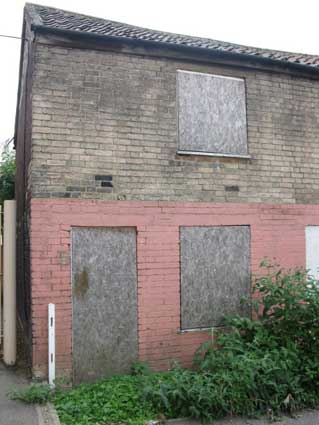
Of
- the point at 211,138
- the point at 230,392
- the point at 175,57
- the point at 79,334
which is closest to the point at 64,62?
the point at 175,57

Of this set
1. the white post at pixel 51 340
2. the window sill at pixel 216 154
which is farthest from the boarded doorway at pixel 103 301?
the window sill at pixel 216 154

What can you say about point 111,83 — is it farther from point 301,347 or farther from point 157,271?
point 301,347

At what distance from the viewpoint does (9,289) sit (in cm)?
711

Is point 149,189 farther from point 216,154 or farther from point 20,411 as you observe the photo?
point 20,411

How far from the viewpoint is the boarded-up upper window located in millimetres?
7336

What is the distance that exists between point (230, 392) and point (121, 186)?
327 centimetres

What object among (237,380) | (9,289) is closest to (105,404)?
(237,380)

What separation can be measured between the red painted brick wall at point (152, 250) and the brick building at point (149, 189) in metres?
0.02

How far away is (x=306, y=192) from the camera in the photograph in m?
8.18

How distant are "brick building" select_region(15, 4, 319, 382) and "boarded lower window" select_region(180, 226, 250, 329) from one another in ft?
0.06

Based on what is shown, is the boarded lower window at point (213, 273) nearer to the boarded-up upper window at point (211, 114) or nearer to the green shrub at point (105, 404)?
the boarded-up upper window at point (211, 114)

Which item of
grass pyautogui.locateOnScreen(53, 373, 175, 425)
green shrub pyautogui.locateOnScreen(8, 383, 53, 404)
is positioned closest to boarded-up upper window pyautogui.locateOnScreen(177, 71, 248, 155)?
grass pyautogui.locateOnScreen(53, 373, 175, 425)

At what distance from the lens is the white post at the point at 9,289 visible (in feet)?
23.0

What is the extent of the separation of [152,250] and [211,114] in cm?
257
